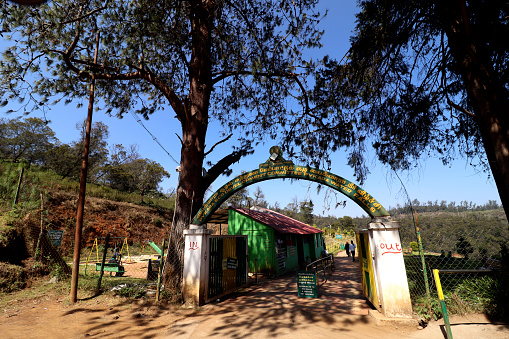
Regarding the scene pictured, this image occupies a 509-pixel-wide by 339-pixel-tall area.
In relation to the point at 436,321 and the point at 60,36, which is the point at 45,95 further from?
the point at 436,321

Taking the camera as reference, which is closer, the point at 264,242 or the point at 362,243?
the point at 362,243

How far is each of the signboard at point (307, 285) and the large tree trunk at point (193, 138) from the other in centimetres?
393

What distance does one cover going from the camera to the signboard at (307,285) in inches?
321

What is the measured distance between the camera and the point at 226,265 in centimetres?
886

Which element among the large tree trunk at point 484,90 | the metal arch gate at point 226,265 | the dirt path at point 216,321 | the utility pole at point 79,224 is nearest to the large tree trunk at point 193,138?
the metal arch gate at point 226,265

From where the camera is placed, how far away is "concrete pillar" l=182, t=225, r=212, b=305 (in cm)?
721

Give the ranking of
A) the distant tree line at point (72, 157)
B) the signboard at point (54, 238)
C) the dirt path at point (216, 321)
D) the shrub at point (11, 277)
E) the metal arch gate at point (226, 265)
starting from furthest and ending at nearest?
the distant tree line at point (72, 157) < the signboard at point (54, 238) < the metal arch gate at point (226, 265) < the shrub at point (11, 277) < the dirt path at point (216, 321)

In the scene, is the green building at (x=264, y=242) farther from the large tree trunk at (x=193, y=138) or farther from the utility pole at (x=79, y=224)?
the utility pole at (x=79, y=224)

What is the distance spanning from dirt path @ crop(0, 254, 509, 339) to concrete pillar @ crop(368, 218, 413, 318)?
0.41 m

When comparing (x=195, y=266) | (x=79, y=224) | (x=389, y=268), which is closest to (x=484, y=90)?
(x=389, y=268)

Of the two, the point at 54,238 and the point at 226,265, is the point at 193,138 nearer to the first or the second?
the point at 226,265

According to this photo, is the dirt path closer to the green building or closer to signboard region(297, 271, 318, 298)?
signboard region(297, 271, 318, 298)

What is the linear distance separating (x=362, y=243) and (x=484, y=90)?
186 inches

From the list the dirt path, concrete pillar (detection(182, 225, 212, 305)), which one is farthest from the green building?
concrete pillar (detection(182, 225, 212, 305))
